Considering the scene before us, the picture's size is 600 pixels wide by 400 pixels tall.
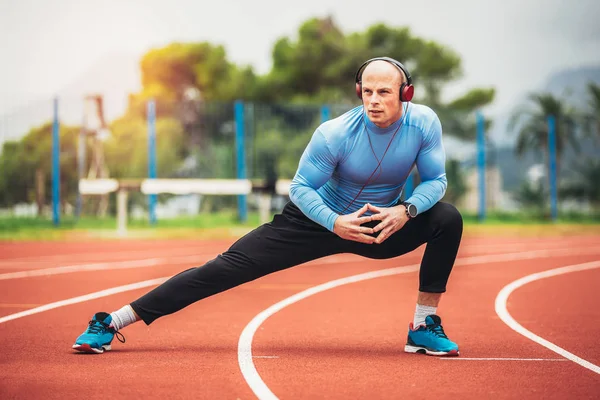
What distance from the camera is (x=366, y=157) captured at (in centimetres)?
460

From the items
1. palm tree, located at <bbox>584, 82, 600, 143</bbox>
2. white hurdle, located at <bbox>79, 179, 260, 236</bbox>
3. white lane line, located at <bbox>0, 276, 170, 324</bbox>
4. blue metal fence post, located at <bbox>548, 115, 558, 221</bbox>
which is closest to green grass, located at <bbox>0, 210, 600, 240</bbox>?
blue metal fence post, located at <bbox>548, 115, 558, 221</bbox>

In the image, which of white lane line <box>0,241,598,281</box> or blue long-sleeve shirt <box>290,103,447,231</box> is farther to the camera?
white lane line <box>0,241,598,281</box>

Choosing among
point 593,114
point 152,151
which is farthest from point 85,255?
point 593,114

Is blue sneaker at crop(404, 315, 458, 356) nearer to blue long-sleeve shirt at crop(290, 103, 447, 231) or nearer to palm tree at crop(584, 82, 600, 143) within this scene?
blue long-sleeve shirt at crop(290, 103, 447, 231)

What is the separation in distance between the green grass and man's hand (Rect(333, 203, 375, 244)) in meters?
11.1

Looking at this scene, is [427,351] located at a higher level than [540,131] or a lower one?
lower

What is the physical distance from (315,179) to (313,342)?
1.12m

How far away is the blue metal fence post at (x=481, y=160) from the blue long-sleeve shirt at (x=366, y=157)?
17386 millimetres

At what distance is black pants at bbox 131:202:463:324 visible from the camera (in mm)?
4703

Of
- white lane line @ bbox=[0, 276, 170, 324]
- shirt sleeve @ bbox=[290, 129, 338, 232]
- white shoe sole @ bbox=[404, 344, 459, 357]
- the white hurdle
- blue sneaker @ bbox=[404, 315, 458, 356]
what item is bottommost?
white lane line @ bbox=[0, 276, 170, 324]

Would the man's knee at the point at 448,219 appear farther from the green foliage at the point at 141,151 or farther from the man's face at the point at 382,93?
the green foliage at the point at 141,151

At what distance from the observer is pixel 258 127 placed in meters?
20.8

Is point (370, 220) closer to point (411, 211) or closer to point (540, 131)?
point (411, 211)

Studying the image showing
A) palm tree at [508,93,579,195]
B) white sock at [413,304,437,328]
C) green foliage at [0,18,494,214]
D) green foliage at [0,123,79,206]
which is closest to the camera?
white sock at [413,304,437,328]
